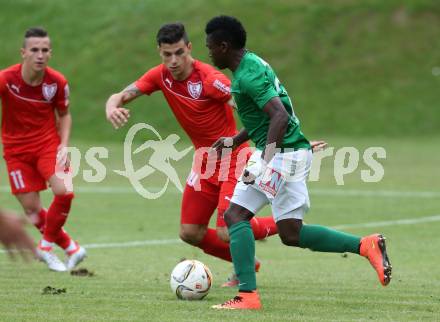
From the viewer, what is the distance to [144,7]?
1909 inches

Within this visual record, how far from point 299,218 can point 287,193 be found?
0.86 feet

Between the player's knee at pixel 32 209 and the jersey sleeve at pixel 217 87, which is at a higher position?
the jersey sleeve at pixel 217 87

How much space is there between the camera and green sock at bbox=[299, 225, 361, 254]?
904cm

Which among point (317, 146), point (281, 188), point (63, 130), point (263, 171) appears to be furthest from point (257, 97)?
point (63, 130)

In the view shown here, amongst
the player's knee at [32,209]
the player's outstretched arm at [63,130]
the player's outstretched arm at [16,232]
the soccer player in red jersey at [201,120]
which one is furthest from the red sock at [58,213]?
the player's outstretched arm at [16,232]

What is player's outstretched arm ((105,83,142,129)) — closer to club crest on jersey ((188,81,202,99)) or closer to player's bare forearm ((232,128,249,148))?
club crest on jersey ((188,81,202,99))

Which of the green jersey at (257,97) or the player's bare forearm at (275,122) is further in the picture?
the green jersey at (257,97)

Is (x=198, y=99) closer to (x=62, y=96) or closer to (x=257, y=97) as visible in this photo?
(x=257, y=97)

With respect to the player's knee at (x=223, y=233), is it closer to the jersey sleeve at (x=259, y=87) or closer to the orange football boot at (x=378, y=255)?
the orange football boot at (x=378, y=255)

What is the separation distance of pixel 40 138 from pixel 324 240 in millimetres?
4427

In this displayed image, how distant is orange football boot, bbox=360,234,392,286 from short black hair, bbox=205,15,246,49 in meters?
2.04

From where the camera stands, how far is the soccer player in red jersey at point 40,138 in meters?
11.7

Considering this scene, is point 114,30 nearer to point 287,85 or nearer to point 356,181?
point 287,85

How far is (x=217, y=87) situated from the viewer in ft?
33.5
